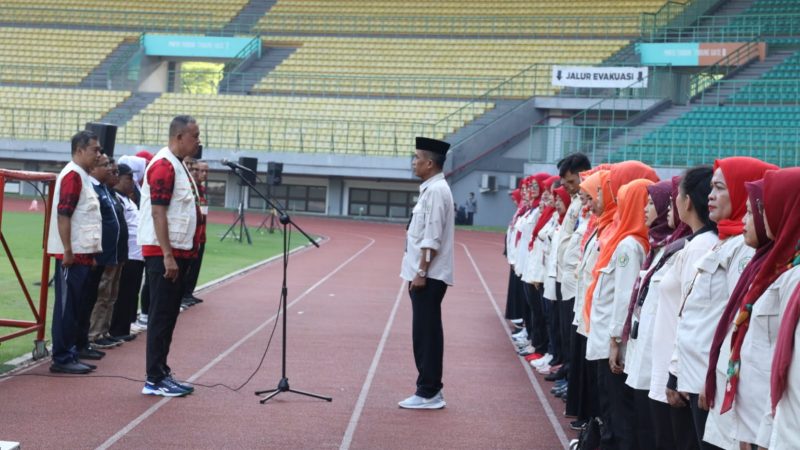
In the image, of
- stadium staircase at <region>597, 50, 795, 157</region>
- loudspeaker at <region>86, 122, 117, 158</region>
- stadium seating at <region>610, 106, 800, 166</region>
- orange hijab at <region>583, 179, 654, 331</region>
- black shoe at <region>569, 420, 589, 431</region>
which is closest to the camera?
orange hijab at <region>583, 179, 654, 331</region>

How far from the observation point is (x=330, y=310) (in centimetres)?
1449

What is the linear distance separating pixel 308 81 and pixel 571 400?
34632mm

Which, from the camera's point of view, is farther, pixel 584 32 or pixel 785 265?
pixel 584 32

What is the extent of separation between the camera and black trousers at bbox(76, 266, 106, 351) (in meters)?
9.34

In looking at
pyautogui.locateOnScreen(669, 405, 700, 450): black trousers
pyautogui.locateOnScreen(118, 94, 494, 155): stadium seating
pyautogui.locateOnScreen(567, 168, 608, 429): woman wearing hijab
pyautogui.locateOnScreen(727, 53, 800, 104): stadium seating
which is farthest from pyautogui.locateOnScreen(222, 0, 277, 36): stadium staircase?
pyautogui.locateOnScreen(669, 405, 700, 450): black trousers

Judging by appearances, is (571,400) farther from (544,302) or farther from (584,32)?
(584,32)

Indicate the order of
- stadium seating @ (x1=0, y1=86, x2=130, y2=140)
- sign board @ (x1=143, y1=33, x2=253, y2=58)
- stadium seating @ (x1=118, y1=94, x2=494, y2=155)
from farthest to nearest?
sign board @ (x1=143, y1=33, x2=253, y2=58)
stadium seating @ (x1=0, y1=86, x2=130, y2=140)
stadium seating @ (x1=118, y1=94, x2=494, y2=155)

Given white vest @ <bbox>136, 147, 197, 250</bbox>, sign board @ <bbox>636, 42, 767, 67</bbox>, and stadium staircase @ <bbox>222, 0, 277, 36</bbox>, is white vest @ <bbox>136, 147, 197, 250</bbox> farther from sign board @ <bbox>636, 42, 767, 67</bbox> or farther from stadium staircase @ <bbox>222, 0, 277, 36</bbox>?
stadium staircase @ <bbox>222, 0, 277, 36</bbox>

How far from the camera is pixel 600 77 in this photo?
1364 inches

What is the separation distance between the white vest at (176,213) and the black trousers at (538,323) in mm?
3840

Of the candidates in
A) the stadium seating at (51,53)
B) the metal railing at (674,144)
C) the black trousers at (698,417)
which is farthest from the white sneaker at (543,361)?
the stadium seating at (51,53)

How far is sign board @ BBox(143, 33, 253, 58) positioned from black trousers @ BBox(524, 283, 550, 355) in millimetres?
34313

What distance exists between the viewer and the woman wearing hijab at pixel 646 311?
213 inches

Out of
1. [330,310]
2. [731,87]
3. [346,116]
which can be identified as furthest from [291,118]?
[330,310]
